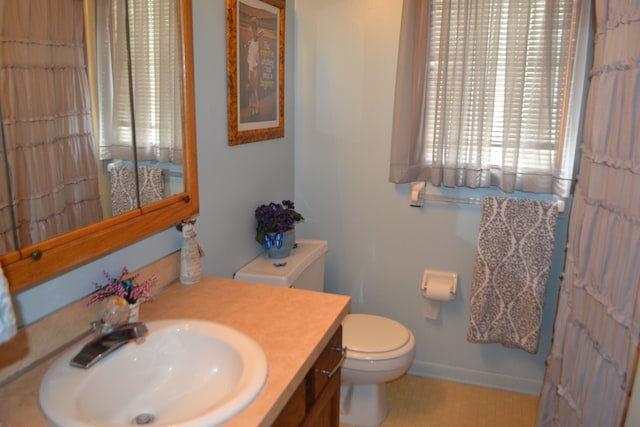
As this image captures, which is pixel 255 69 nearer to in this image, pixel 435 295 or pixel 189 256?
pixel 189 256

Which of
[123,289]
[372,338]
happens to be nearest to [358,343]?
[372,338]

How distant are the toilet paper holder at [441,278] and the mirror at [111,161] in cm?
129

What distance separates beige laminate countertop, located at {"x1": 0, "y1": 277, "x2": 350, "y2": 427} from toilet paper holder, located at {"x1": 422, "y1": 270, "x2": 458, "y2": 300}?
41.6 inches

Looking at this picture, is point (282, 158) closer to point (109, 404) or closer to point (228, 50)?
point (228, 50)

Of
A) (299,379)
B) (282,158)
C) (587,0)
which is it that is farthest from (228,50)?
(587,0)

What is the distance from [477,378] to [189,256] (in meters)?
1.75

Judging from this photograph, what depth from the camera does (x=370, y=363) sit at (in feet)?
7.08

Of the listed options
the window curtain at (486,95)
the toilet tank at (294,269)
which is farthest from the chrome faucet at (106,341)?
the window curtain at (486,95)

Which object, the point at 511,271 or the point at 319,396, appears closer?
the point at 319,396

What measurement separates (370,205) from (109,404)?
1.71 m

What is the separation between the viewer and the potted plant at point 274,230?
7.22 feet

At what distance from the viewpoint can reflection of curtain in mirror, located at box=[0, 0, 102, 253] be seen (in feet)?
3.59

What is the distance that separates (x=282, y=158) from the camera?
8.33ft

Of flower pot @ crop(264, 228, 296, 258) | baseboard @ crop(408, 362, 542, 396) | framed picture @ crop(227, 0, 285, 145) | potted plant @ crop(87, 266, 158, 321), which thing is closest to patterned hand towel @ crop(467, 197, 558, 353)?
baseboard @ crop(408, 362, 542, 396)
